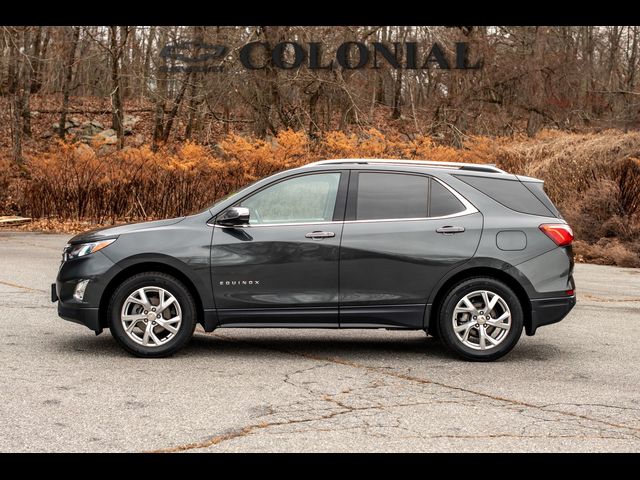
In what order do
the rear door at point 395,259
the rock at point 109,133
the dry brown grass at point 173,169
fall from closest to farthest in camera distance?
the rear door at point 395,259 < the dry brown grass at point 173,169 < the rock at point 109,133

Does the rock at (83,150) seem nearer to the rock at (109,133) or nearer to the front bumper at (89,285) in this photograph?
the rock at (109,133)

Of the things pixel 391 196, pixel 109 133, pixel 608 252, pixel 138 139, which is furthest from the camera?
pixel 138 139

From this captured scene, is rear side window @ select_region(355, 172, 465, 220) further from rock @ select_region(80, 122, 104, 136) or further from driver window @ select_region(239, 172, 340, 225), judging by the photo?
rock @ select_region(80, 122, 104, 136)

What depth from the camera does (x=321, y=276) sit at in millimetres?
8203

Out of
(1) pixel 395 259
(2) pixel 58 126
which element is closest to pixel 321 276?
(1) pixel 395 259

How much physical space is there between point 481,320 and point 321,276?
1.48 metres

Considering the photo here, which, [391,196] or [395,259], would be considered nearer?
[395,259]

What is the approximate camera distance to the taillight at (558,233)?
330 inches

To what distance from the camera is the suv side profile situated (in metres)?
8.16

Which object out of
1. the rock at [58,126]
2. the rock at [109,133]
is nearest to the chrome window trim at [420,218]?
the rock at [109,133]

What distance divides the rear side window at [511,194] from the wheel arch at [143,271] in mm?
2666

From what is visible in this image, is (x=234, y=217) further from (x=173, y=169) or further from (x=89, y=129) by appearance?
(x=89, y=129)

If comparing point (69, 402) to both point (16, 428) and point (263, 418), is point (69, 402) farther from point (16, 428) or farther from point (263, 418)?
point (263, 418)

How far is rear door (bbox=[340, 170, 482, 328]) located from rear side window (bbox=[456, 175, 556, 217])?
34 cm
